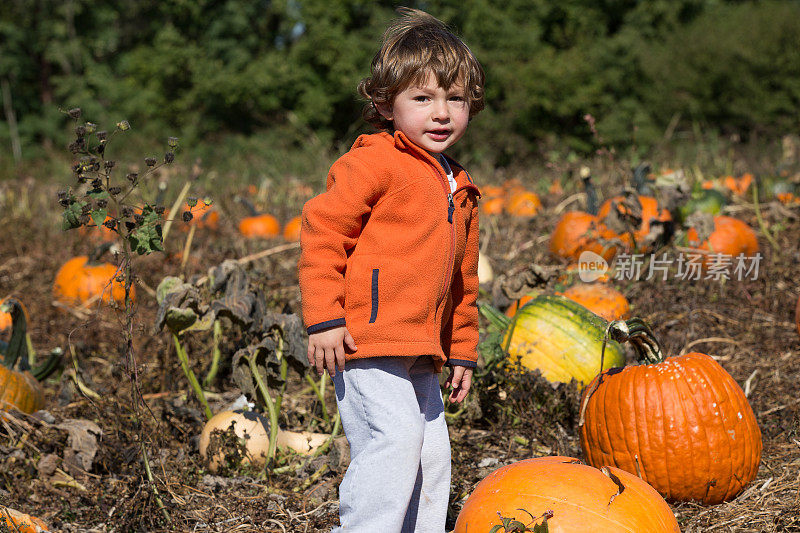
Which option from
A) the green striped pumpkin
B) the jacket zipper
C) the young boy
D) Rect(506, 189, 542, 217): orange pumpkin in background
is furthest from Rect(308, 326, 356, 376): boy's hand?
Rect(506, 189, 542, 217): orange pumpkin in background

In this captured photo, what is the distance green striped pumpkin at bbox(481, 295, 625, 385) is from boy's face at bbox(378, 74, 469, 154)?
1.34 m

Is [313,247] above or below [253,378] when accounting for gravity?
above

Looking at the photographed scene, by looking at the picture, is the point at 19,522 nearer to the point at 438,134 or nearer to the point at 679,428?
the point at 438,134

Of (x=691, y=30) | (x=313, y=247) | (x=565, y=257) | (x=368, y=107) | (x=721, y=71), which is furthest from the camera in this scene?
(x=691, y=30)

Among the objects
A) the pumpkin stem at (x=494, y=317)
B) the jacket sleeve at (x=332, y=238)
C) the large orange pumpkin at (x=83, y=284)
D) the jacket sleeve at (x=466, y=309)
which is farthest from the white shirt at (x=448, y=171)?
the large orange pumpkin at (x=83, y=284)

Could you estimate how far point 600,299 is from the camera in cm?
378

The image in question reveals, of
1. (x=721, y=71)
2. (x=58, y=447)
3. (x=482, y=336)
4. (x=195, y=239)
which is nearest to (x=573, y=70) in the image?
(x=721, y=71)

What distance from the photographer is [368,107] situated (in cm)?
232

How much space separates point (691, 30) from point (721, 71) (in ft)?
8.49

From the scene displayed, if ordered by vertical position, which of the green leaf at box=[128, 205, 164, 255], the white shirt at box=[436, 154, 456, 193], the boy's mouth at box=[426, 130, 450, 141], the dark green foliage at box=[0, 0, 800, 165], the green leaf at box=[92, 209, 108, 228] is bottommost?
the dark green foliage at box=[0, 0, 800, 165]

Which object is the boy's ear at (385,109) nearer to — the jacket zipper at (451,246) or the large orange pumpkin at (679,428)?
the jacket zipper at (451,246)

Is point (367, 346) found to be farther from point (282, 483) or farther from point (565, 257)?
point (565, 257)

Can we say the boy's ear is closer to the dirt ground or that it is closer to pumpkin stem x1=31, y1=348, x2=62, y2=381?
the dirt ground

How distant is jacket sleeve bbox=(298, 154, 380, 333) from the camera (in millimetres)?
1953
